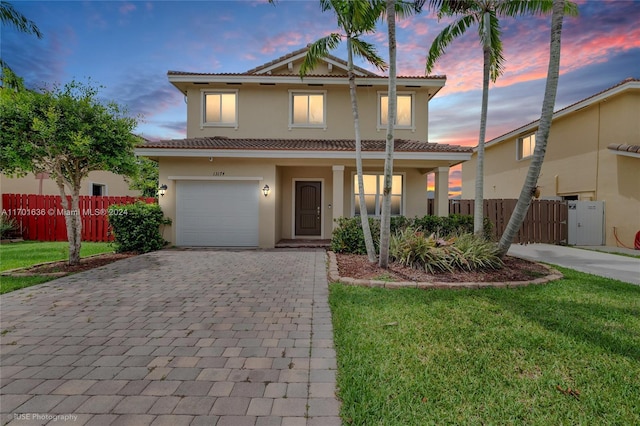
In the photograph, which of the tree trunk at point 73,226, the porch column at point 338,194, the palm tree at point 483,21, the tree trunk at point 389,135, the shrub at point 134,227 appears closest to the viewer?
the tree trunk at point 389,135

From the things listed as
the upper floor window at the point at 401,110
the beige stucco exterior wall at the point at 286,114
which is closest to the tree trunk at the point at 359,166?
the beige stucco exterior wall at the point at 286,114

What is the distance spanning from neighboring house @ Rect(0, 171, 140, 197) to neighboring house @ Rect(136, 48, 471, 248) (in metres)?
5.26

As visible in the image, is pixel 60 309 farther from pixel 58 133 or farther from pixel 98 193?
pixel 98 193

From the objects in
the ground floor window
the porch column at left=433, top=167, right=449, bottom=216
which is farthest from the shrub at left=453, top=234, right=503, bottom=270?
the ground floor window

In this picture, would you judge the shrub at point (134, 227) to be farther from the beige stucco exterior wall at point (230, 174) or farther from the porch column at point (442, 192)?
the porch column at point (442, 192)

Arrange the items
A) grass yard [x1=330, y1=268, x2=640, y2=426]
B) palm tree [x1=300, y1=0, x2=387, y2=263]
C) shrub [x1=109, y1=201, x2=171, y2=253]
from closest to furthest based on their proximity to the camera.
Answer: grass yard [x1=330, y1=268, x2=640, y2=426]
palm tree [x1=300, y1=0, x2=387, y2=263]
shrub [x1=109, y1=201, x2=171, y2=253]

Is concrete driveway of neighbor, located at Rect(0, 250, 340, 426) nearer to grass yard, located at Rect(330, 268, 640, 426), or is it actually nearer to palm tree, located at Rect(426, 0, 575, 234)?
grass yard, located at Rect(330, 268, 640, 426)

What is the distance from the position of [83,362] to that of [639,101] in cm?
1791

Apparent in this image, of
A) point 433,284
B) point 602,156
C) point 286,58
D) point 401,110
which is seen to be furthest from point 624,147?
point 286,58

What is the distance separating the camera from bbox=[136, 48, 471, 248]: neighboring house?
10.7m

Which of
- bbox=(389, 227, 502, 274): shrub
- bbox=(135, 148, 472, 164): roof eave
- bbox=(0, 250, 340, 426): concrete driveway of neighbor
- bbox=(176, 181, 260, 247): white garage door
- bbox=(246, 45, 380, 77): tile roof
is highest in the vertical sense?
bbox=(246, 45, 380, 77): tile roof

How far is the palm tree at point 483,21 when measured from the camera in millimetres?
7770

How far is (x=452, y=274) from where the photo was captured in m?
6.36

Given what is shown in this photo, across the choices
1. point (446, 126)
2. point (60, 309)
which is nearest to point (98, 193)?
point (60, 309)
